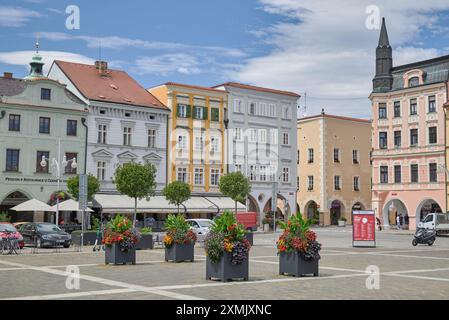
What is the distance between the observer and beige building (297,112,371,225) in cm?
7362

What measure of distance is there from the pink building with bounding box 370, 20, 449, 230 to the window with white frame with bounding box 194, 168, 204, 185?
17.6 metres

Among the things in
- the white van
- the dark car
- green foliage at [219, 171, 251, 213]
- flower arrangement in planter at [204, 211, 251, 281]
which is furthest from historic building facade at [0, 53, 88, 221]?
flower arrangement in planter at [204, 211, 251, 281]

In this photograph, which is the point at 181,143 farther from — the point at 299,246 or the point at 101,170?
the point at 299,246

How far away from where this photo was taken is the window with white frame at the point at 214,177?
60281mm

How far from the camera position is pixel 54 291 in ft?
45.0

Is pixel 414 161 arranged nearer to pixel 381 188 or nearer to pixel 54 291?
pixel 381 188

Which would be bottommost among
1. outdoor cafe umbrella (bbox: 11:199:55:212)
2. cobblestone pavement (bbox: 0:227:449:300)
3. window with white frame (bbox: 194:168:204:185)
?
cobblestone pavement (bbox: 0:227:449:300)

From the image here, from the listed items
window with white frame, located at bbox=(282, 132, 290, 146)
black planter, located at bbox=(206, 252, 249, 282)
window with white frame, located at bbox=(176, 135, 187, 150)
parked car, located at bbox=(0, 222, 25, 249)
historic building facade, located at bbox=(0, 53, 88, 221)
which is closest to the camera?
black planter, located at bbox=(206, 252, 249, 282)

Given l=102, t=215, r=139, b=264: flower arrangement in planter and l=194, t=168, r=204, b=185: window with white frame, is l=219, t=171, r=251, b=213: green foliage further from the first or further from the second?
l=102, t=215, r=139, b=264: flower arrangement in planter

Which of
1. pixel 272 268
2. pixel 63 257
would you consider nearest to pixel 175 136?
pixel 63 257

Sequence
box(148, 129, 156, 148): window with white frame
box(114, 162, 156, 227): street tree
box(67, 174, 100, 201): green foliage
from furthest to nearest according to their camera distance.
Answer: box(148, 129, 156, 148): window with white frame
box(114, 162, 156, 227): street tree
box(67, 174, 100, 201): green foliage

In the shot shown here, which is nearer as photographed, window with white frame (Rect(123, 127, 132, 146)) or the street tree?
the street tree

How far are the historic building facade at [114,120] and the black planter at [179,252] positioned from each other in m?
31.3
